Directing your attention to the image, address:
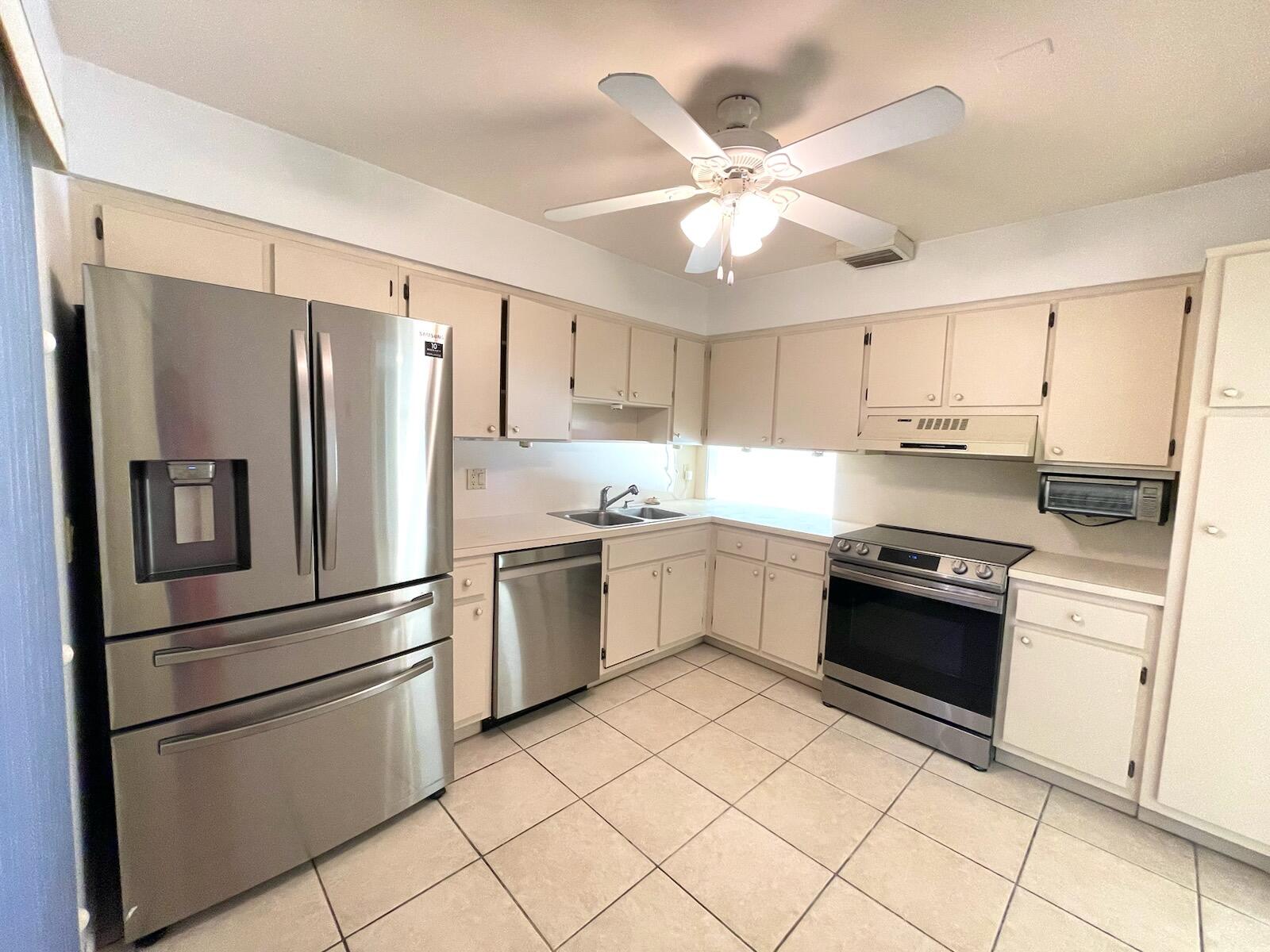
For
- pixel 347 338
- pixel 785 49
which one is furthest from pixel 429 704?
pixel 785 49

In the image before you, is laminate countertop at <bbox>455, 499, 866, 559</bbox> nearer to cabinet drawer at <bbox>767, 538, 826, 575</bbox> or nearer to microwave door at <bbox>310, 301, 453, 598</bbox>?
cabinet drawer at <bbox>767, 538, 826, 575</bbox>

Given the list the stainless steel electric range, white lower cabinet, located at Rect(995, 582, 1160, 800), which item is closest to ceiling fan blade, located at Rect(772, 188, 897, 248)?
the stainless steel electric range

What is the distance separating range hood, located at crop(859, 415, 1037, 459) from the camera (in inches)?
90.6

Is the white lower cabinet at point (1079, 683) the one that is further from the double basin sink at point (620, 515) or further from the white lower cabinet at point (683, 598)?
the double basin sink at point (620, 515)

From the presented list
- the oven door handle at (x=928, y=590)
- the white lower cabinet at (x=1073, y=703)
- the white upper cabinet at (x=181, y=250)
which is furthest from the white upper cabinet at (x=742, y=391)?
the white upper cabinet at (x=181, y=250)

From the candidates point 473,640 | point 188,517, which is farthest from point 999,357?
point 188,517

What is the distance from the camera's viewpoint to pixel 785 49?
1.35 metres

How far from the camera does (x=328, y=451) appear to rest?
1.57 m

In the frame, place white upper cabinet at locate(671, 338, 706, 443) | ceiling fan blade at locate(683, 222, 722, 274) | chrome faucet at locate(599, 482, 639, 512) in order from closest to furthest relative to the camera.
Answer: ceiling fan blade at locate(683, 222, 722, 274), chrome faucet at locate(599, 482, 639, 512), white upper cabinet at locate(671, 338, 706, 443)

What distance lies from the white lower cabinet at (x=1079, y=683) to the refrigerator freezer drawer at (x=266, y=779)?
242 centimetres

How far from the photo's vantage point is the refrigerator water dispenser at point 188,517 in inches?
53.2

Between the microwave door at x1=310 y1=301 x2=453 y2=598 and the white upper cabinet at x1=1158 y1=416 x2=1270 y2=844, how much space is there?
106 inches

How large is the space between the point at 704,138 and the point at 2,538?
1.59m

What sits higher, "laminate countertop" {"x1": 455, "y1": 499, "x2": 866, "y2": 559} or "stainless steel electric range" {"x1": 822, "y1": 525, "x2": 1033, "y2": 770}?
"laminate countertop" {"x1": 455, "y1": 499, "x2": 866, "y2": 559}
